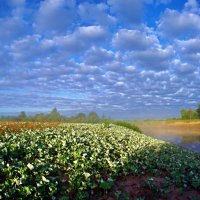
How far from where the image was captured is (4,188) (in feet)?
25.2

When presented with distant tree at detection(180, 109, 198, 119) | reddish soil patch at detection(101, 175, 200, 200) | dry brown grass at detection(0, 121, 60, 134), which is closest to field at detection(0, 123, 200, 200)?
reddish soil patch at detection(101, 175, 200, 200)

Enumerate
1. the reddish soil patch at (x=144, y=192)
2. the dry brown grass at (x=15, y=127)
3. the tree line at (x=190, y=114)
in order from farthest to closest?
the tree line at (x=190, y=114)
the dry brown grass at (x=15, y=127)
the reddish soil patch at (x=144, y=192)

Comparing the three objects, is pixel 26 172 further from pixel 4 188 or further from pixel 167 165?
pixel 167 165

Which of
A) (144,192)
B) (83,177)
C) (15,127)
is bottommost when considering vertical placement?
(144,192)

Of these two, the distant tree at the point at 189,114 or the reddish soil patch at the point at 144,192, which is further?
the distant tree at the point at 189,114

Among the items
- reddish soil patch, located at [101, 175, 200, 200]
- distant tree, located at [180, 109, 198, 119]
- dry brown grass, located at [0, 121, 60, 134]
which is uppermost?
distant tree, located at [180, 109, 198, 119]

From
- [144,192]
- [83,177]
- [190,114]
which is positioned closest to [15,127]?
[83,177]

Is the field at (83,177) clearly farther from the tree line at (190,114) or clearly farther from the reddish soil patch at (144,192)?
the tree line at (190,114)

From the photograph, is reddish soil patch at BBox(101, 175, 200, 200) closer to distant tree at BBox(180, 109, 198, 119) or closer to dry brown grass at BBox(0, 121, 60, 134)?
dry brown grass at BBox(0, 121, 60, 134)

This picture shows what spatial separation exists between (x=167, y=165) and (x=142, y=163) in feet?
3.65

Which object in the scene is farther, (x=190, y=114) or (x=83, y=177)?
(x=190, y=114)

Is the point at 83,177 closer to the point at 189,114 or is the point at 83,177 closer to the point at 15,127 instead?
the point at 15,127

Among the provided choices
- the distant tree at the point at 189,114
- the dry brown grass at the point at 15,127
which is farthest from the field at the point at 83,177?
the distant tree at the point at 189,114

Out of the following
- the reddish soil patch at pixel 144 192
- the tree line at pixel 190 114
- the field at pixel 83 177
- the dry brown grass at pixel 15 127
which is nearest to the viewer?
the field at pixel 83 177
